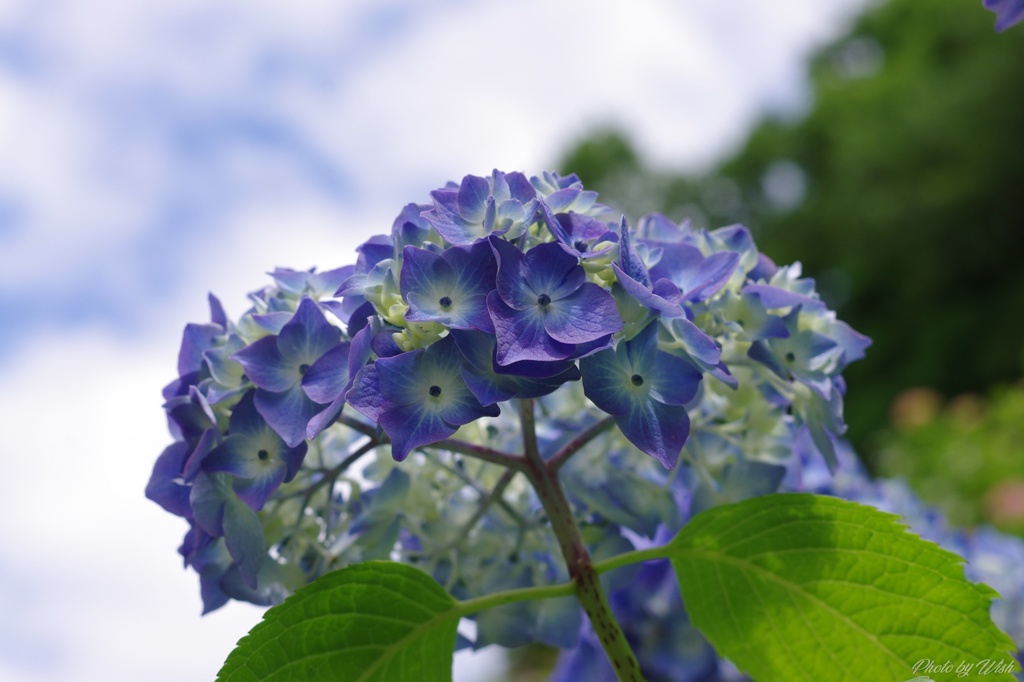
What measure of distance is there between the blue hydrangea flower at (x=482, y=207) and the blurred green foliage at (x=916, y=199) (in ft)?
35.1

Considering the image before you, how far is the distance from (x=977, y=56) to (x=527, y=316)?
13147 mm

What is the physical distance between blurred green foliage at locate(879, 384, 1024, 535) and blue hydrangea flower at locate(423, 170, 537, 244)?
2.17 metres

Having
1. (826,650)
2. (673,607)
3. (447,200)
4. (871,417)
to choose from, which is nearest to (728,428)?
(826,650)

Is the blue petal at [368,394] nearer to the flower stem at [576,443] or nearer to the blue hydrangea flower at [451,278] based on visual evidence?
the blue hydrangea flower at [451,278]

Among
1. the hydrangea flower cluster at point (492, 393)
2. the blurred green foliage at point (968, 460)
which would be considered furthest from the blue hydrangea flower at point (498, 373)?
the blurred green foliage at point (968, 460)

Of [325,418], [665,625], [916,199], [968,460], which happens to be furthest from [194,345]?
[916,199]

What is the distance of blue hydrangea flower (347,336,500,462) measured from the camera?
52 centimetres

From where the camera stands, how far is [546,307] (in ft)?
1.72

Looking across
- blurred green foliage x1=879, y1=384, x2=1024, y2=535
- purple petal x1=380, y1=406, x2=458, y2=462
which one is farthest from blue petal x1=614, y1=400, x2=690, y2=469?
blurred green foliage x1=879, y1=384, x2=1024, y2=535

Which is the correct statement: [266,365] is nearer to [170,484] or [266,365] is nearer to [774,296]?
[170,484]

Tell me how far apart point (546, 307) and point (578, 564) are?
18 cm

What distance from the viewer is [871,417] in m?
11.1

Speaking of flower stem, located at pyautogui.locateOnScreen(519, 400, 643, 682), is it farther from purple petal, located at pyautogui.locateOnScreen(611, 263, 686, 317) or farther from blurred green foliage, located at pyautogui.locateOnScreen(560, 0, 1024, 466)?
blurred green foliage, located at pyautogui.locateOnScreen(560, 0, 1024, 466)

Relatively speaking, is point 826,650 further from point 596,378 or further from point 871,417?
point 871,417
